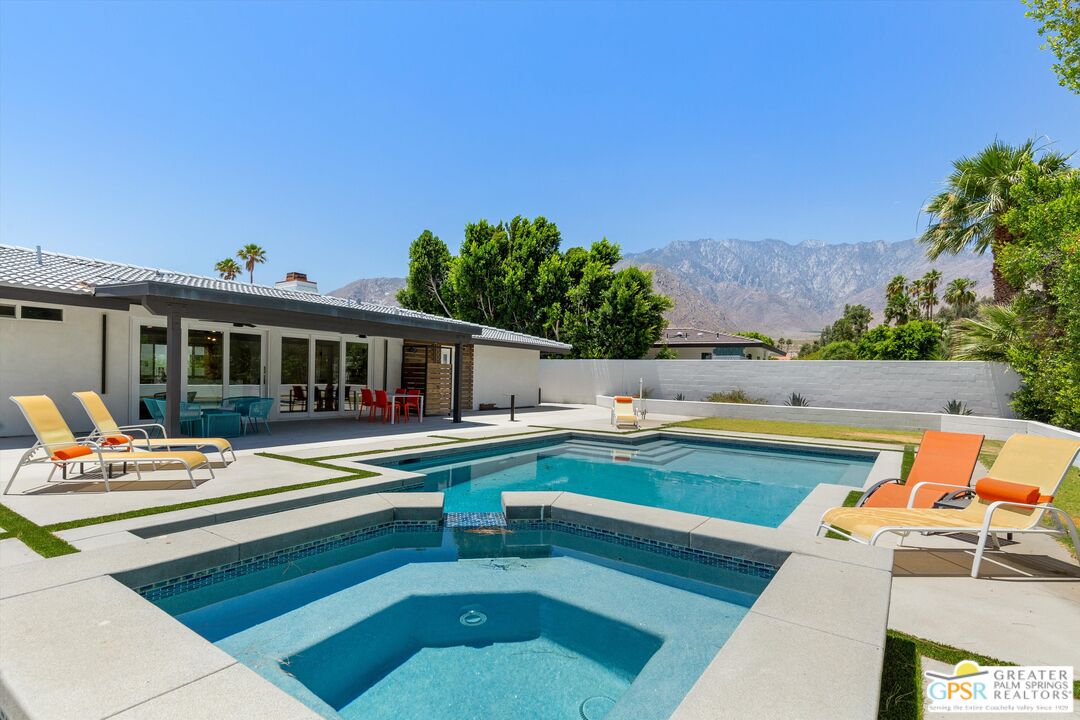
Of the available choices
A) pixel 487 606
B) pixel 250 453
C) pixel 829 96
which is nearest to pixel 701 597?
pixel 487 606

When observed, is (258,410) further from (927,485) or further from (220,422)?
(927,485)

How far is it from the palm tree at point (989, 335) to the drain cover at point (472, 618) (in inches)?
610

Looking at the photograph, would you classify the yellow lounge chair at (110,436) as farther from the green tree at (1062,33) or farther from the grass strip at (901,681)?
the green tree at (1062,33)

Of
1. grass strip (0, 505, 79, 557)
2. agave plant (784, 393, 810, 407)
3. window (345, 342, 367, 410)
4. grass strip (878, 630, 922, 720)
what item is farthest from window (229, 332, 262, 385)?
agave plant (784, 393, 810, 407)

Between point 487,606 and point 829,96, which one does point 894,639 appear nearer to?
point 487,606

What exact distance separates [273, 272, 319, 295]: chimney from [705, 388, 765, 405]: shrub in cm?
1635

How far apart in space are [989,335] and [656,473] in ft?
41.4

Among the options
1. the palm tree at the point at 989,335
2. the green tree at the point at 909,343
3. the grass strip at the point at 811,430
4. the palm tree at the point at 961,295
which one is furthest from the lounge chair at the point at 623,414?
the palm tree at the point at 961,295

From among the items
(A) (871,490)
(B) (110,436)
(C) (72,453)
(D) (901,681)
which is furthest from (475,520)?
(B) (110,436)

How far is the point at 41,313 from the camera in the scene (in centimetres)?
1066

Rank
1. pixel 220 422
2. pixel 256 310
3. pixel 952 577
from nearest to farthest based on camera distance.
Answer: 1. pixel 952 577
2. pixel 256 310
3. pixel 220 422

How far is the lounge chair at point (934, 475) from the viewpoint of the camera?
576 cm

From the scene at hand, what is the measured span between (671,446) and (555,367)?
493 inches

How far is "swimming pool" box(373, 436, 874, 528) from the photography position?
783 centimetres
